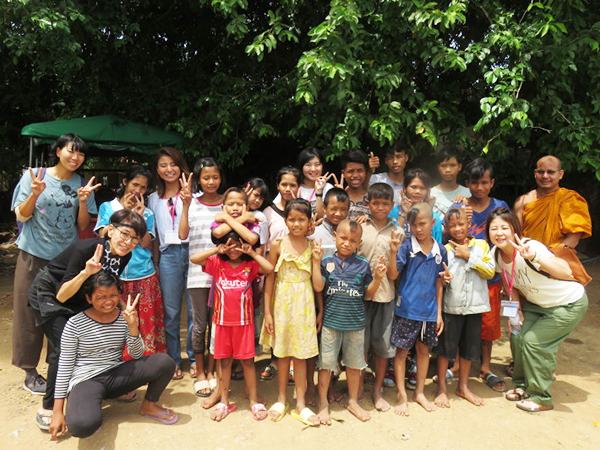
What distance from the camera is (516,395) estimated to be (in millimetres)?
3299

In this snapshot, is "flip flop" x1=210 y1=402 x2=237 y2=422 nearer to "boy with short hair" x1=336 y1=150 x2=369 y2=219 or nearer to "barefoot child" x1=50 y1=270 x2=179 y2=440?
"barefoot child" x1=50 y1=270 x2=179 y2=440

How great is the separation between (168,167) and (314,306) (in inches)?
64.2

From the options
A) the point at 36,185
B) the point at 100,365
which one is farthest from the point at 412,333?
the point at 36,185

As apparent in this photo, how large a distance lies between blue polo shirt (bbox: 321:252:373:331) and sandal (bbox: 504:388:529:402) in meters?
1.40

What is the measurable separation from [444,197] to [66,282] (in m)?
2.95

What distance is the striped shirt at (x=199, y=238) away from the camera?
323 cm

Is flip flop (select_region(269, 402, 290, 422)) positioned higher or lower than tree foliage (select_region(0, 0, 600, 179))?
lower

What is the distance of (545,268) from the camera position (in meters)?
3.06

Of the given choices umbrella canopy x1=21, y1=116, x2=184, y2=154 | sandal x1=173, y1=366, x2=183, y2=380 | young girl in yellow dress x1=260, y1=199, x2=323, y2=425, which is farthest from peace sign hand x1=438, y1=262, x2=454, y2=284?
umbrella canopy x1=21, y1=116, x2=184, y2=154

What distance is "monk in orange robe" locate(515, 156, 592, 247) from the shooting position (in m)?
3.53

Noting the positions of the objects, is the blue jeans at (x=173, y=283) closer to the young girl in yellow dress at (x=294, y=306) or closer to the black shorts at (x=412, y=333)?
Result: the young girl in yellow dress at (x=294, y=306)

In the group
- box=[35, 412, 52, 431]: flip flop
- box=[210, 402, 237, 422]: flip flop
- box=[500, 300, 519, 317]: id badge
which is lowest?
box=[35, 412, 52, 431]: flip flop

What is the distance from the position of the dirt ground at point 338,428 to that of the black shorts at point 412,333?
19.7 inches

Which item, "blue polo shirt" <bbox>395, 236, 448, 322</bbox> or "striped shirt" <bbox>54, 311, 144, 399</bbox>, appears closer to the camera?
"striped shirt" <bbox>54, 311, 144, 399</bbox>
